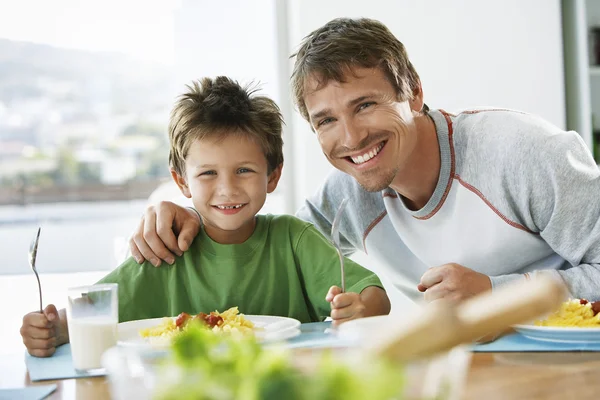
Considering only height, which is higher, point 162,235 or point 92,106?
point 92,106

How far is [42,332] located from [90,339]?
19 centimetres

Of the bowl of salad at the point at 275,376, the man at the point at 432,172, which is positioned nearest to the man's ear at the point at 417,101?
the man at the point at 432,172

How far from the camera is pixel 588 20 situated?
11.6ft

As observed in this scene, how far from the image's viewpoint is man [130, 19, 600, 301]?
159 centimetres

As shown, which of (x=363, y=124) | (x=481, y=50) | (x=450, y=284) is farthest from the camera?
(x=481, y=50)

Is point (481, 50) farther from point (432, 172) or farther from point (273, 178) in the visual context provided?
point (273, 178)

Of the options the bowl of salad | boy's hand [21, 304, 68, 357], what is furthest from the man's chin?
the bowl of salad

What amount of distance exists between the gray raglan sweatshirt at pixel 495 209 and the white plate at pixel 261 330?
1.47ft

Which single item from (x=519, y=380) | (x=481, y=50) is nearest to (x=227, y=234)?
(x=519, y=380)

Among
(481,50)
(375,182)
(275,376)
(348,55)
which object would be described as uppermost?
(481,50)

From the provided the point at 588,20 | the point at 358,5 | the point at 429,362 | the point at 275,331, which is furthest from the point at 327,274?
the point at 588,20

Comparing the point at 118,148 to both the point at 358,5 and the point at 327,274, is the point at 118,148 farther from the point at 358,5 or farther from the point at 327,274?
the point at 327,274

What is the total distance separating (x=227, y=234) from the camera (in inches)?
67.6

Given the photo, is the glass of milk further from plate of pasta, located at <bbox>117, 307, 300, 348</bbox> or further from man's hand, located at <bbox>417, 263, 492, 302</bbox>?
man's hand, located at <bbox>417, 263, 492, 302</bbox>
